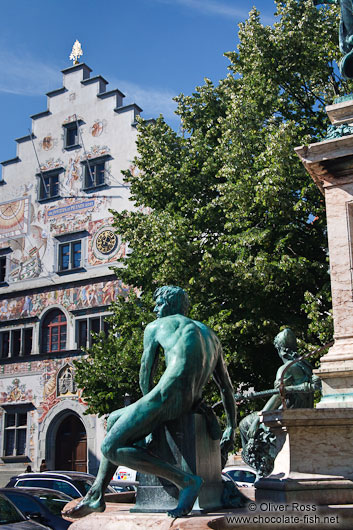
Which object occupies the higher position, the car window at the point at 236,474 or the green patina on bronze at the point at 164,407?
the green patina on bronze at the point at 164,407

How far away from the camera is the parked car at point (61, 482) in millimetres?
11836

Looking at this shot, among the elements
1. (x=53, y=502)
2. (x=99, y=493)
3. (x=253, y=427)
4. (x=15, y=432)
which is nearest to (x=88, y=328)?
(x=15, y=432)

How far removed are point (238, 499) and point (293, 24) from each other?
15362mm

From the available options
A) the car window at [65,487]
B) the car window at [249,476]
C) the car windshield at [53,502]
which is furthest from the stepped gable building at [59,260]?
the car windshield at [53,502]

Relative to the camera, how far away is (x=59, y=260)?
29.4 meters

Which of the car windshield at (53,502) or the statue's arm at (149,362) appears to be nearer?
the statue's arm at (149,362)

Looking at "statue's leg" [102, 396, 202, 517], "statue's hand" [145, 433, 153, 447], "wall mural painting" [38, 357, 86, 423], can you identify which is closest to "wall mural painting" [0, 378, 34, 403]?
"wall mural painting" [38, 357, 86, 423]

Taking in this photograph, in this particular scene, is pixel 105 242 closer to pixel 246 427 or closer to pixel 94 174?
pixel 94 174

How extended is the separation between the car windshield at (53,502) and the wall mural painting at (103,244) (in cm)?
1709

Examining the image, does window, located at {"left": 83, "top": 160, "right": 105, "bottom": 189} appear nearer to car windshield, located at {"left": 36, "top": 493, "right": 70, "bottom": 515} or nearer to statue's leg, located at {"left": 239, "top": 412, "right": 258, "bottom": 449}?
car windshield, located at {"left": 36, "top": 493, "right": 70, "bottom": 515}

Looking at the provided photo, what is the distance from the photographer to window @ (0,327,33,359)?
29344 mm

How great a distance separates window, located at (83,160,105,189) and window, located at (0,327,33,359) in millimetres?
7043

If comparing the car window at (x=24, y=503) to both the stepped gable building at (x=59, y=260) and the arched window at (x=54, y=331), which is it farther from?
the arched window at (x=54, y=331)

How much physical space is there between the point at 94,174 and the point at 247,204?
16.0 meters
